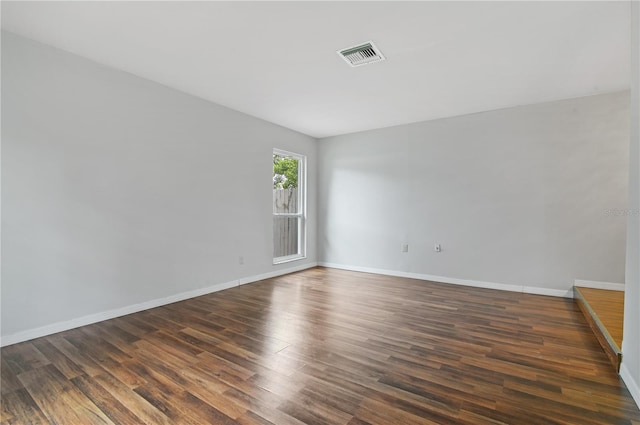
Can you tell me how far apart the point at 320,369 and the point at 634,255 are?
2.16m

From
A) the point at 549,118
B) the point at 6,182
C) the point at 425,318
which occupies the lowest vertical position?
the point at 425,318

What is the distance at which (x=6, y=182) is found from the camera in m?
2.43

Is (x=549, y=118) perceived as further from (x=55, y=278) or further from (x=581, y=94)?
(x=55, y=278)

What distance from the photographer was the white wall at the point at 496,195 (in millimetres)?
3750

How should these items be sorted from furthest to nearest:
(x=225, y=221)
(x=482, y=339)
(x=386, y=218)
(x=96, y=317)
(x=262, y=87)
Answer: (x=386, y=218)
(x=225, y=221)
(x=262, y=87)
(x=96, y=317)
(x=482, y=339)

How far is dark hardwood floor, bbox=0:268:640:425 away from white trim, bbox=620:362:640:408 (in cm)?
4

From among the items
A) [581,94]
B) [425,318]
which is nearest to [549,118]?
[581,94]

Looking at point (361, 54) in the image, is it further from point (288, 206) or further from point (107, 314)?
point (107, 314)

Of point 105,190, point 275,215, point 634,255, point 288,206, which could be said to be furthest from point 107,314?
point 634,255

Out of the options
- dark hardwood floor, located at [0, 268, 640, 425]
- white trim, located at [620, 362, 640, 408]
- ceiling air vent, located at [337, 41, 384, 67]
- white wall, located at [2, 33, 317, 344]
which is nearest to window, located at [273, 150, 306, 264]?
white wall, located at [2, 33, 317, 344]

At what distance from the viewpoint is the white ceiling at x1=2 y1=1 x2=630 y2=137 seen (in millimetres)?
2186

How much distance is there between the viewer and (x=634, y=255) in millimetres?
1866

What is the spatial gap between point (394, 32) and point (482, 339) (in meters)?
2.74

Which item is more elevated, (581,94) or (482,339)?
(581,94)
